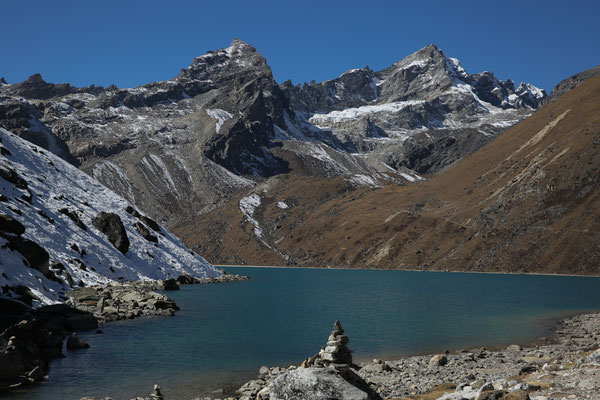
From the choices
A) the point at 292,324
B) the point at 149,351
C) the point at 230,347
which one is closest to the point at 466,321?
the point at 292,324

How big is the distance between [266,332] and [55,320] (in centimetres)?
1945

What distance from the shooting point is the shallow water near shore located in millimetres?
29172

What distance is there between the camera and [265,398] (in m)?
21.7

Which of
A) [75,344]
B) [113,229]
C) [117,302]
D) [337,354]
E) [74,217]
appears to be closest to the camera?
[337,354]

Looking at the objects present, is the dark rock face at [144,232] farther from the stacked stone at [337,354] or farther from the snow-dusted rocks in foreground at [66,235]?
the stacked stone at [337,354]

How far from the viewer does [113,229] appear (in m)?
77.0

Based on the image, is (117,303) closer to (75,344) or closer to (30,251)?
(30,251)

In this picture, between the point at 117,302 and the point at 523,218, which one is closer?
the point at 117,302

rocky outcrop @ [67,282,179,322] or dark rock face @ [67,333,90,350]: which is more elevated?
rocky outcrop @ [67,282,179,322]

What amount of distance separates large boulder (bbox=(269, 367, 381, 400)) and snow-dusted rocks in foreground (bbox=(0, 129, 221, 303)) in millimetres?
33466

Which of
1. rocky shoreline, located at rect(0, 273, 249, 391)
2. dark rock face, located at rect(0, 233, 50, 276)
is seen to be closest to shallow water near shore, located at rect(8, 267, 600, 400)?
rocky shoreline, located at rect(0, 273, 249, 391)

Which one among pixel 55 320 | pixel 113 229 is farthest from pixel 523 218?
pixel 55 320

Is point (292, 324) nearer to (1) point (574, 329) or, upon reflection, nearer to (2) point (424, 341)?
(2) point (424, 341)

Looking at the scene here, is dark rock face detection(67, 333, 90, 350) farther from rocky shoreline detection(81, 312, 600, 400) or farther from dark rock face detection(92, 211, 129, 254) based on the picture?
dark rock face detection(92, 211, 129, 254)
